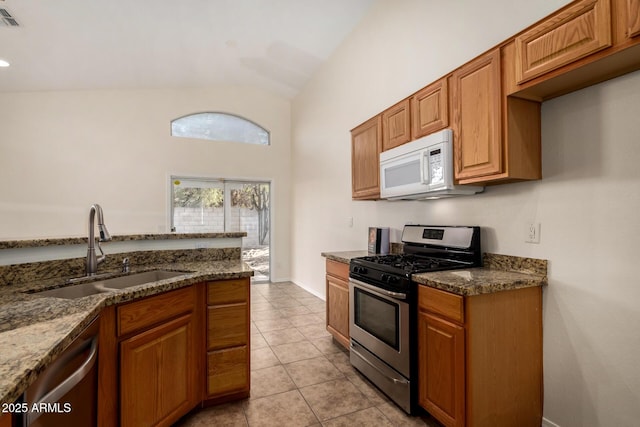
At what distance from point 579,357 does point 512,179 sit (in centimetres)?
101

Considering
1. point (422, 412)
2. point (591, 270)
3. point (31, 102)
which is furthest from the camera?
point (31, 102)

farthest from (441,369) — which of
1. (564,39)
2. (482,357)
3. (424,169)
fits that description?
(564,39)

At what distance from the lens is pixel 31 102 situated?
4496 millimetres

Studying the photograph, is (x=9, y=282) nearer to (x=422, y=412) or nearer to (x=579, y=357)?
(x=422, y=412)

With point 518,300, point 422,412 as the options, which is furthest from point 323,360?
point 518,300

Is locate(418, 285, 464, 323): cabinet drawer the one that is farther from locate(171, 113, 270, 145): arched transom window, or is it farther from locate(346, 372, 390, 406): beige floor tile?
locate(171, 113, 270, 145): arched transom window

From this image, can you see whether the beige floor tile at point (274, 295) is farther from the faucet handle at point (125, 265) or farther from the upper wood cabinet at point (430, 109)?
the upper wood cabinet at point (430, 109)

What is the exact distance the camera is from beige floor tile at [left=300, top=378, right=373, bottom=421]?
6.67 feet

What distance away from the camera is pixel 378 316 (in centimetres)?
225

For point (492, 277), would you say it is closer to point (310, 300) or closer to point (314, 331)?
point (314, 331)

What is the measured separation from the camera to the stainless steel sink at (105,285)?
1.70m

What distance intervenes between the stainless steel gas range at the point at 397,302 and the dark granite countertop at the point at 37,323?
1.16 meters

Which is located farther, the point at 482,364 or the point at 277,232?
the point at 277,232

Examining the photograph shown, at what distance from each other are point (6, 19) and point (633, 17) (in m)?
4.61
